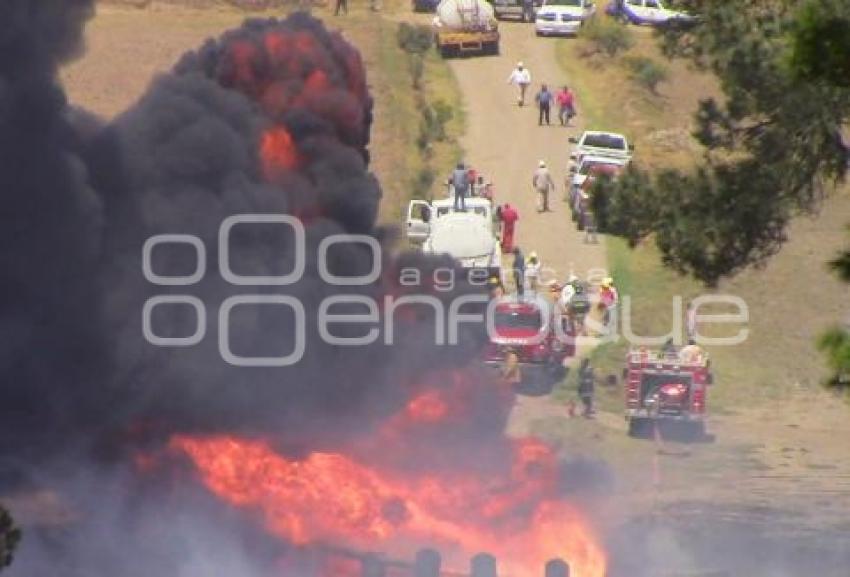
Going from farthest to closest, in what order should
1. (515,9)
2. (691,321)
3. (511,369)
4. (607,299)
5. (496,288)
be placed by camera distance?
(515,9)
(691,321)
(607,299)
(496,288)
(511,369)

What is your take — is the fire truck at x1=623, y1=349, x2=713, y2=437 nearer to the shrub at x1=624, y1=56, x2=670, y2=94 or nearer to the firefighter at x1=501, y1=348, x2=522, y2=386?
the firefighter at x1=501, y1=348, x2=522, y2=386

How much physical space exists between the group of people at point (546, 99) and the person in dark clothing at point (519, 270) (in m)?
13.7

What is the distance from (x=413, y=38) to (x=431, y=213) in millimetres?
22599

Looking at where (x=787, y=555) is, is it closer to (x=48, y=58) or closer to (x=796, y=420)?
(x=796, y=420)

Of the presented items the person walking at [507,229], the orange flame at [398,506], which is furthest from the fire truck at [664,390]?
the person walking at [507,229]

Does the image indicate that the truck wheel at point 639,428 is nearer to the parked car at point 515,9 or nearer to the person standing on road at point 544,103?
the person standing on road at point 544,103

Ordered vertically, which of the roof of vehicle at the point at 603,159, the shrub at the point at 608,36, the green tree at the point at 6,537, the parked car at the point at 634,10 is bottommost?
the parked car at the point at 634,10

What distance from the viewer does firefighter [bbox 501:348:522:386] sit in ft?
141

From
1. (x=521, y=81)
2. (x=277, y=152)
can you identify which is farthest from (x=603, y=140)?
(x=277, y=152)

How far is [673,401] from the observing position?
1625 inches

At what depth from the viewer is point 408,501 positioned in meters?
34.4

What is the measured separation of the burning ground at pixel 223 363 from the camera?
99.6 feet

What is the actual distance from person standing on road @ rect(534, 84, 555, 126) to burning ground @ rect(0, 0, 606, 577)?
2598 centimetres

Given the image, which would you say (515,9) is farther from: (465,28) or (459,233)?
(459,233)
